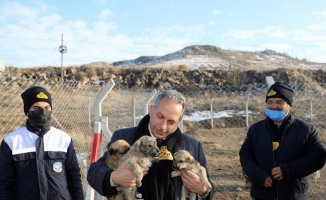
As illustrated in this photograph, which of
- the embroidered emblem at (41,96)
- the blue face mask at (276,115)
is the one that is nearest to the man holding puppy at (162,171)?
the embroidered emblem at (41,96)

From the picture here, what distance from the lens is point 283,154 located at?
4227mm

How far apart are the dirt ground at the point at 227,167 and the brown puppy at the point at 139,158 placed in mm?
5547

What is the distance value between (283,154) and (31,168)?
2690 mm

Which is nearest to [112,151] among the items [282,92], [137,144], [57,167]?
[137,144]

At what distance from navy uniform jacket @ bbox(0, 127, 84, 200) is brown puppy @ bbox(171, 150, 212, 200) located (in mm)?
1277

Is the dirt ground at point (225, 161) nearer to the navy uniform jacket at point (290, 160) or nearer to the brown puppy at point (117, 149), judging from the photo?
the navy uniform jacket at point (290, 160)

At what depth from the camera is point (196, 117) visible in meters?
21.6

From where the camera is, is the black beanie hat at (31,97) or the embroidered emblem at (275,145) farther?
→ the embroidered emblem at (275,145)

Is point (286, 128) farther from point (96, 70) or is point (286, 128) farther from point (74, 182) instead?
point (96, 70)

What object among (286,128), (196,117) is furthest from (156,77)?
(286,128)

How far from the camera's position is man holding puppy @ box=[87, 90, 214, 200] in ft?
8.91

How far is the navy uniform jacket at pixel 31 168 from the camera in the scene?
10.8 ft

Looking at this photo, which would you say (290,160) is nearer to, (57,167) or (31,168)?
(57,167)

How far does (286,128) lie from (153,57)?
185 feet
